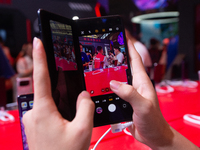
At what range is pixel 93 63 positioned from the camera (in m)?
0.54

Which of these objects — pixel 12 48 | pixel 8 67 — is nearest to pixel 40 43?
pixel 8 67

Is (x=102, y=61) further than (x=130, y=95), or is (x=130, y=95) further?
(x=102, y=61)

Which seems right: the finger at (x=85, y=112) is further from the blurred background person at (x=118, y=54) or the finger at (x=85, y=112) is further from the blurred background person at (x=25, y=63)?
the blurred background person at (x=25, y=63)

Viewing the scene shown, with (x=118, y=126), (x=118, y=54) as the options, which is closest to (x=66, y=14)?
(x=118, y=54)

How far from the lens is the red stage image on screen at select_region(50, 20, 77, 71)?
431 millimetres

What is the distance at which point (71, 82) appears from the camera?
488 mm

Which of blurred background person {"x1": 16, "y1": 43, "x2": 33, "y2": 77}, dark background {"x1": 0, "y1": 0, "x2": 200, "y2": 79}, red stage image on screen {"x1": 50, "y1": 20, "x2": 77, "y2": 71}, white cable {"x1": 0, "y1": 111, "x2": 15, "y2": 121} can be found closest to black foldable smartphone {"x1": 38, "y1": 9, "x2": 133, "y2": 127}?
red stage image on screen {"x1": 50, "y1": 20, "x2": 77, "y2": 71}

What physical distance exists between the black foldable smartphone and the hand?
0.09 m

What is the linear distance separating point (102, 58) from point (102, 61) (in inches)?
0.4

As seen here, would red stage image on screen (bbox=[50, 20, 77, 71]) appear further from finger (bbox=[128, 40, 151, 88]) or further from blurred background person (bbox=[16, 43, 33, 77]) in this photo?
blurred background person (bbox=[16, 43, 33, 77])

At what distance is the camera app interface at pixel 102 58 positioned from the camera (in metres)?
0.54

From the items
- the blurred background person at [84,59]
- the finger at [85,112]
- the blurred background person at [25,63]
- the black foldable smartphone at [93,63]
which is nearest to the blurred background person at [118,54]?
the black foldable smartphone at [93,63]

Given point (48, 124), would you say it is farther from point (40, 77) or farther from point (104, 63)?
point (104, 63)

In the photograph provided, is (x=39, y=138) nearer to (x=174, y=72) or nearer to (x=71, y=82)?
(x=71, y=82)
